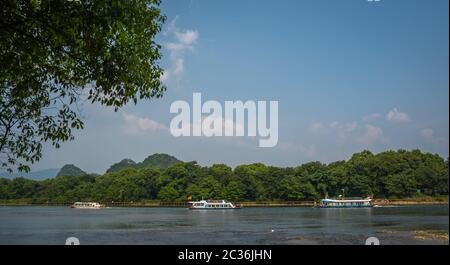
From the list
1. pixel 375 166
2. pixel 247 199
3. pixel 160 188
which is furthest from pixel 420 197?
pixel 160 188

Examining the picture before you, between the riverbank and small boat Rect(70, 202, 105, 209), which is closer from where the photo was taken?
small boat Rect(70, 202, 105, 209)

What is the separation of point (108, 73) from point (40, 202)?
283 feet

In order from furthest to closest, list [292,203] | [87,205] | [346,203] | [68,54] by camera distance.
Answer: [292,203] < [87,205] < [346,203] < [68,54]

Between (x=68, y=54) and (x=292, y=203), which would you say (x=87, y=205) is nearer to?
(x=292, y=203)

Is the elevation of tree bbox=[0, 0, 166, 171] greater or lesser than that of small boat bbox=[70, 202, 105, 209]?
greater

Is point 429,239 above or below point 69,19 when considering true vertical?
below

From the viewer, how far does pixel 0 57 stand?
858cm

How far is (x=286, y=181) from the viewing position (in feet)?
262

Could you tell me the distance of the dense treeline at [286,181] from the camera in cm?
7900

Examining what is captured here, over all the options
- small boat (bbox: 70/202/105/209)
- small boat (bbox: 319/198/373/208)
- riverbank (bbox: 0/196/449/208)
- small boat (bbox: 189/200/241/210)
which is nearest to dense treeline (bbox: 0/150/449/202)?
riverbank (bbox: 0/196/449/208)

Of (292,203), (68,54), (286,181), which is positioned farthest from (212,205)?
(68,54)

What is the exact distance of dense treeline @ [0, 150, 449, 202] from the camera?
259ft

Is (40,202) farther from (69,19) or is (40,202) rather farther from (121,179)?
(69,19)

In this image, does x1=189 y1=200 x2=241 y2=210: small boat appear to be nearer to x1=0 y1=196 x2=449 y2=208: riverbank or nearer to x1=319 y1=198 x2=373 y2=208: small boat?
x1=0 y1=196 x2=449 y2=208: riverbank
